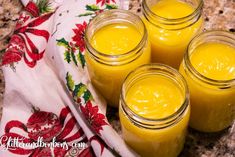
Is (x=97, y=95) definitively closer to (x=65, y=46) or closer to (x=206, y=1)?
(x=65, y=46)

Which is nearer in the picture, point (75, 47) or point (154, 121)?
point (154, 121)

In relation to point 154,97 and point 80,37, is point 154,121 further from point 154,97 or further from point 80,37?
point 80,37

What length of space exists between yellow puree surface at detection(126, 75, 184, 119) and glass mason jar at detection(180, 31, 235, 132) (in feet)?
0.11

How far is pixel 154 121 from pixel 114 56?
151mm

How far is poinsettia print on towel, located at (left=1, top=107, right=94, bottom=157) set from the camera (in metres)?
0.81

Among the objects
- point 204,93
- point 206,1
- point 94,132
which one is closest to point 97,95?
point 94,132

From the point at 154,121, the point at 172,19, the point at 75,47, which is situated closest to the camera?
the point at 154,121

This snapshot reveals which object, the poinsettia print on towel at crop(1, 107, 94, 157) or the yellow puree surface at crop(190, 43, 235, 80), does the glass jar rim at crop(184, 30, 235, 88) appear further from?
the poinsettia print on towel at crop(1, 107, 94, 157)

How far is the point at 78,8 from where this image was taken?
0.95 metres

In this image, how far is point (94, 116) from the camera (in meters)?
0.81

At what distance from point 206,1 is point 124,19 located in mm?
256

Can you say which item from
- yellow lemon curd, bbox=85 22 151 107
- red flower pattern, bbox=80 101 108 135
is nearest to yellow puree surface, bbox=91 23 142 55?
yellow lemon curd, bbox=85 22 151 107

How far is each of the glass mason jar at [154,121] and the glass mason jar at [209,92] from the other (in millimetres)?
26


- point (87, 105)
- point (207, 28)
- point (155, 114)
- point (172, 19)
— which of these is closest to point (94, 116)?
point (87, 105)
